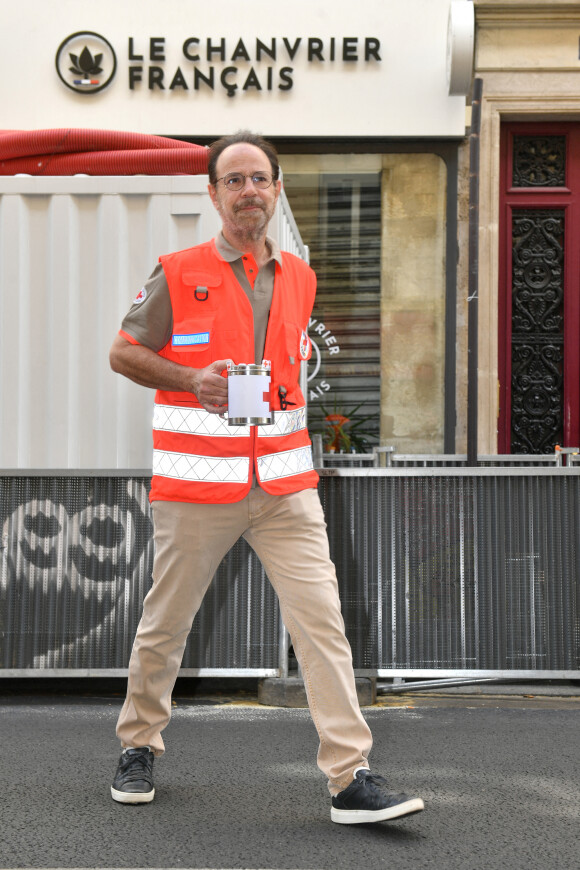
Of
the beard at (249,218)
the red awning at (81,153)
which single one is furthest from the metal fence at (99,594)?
the beard at (249,218)

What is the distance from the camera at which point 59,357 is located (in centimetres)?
568

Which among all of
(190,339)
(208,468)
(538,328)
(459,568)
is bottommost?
(459,568)

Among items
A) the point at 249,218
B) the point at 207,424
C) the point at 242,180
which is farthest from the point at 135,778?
the point at 242,180

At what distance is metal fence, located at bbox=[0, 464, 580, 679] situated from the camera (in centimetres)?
543

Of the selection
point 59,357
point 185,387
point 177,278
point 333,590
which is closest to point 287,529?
point 333,590

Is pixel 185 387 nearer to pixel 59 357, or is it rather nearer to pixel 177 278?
pixel 177 278

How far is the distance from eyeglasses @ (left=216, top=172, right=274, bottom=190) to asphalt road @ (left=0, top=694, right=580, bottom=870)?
2.02 m

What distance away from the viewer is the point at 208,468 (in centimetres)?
371

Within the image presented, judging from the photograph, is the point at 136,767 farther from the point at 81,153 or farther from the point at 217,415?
the point at 81,153

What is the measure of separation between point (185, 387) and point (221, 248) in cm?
53

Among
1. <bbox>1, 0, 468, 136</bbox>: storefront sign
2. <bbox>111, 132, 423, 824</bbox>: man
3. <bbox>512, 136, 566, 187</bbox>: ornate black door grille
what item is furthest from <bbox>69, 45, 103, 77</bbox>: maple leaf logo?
<bbox>111, 132, 423, 824</bbox>: man

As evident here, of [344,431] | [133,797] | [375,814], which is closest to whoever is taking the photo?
[375,814]

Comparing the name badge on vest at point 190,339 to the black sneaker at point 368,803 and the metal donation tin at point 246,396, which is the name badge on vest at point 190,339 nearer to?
the metal donation tin at point 246,396

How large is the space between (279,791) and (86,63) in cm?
773
